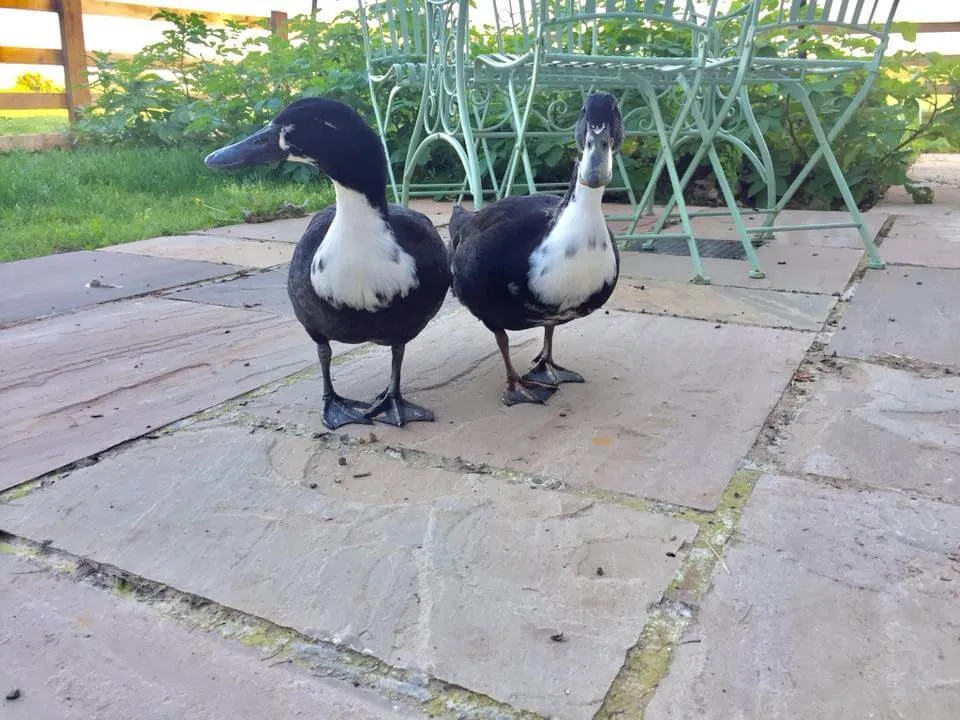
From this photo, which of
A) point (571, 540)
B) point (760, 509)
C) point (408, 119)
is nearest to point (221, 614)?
point (571, 540)

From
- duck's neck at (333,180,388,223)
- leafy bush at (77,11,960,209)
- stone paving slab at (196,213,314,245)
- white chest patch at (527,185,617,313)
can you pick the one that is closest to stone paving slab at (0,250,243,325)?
stone paving slab at (196,213,314,245)

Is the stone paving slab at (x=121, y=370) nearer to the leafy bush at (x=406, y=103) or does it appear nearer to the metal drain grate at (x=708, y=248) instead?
the metal drain grate at (x=708, y=248)

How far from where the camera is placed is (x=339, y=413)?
2.35 metres

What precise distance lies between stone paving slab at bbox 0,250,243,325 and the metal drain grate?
2.19 metres

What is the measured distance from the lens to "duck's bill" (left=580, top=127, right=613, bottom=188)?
2283 mm

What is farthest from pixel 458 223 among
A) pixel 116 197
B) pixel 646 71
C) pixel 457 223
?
pixel 116 197

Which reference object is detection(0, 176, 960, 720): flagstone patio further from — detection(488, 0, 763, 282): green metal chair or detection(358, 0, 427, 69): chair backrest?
detection(358, 0, 427, 69): chair backrest

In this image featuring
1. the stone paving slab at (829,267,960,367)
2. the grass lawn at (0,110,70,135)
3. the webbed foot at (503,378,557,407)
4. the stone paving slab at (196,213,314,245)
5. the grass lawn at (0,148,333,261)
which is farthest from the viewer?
the grass lawn at (0,110,70,135)

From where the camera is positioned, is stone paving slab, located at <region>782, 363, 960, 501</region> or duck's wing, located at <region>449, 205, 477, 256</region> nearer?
stone paving slab, located at <region>782, 363, 960, 501</region>

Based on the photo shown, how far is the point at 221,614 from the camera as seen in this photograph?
4.96ft

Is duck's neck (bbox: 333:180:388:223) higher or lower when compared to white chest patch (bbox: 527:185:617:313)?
higher

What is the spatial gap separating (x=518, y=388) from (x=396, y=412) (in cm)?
38

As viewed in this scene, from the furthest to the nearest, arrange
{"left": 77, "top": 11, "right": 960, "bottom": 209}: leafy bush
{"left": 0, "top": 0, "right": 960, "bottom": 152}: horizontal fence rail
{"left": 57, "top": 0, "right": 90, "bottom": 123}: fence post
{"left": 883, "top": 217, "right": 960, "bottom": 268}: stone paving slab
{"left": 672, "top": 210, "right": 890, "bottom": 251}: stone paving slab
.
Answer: {"left": 57, "top": 0, "right": 90, "bottom": 123}: fence post < {"left": 0, "top": 0, "right": 960, "bottom": 152}: horizontal fence rail < {"left": 77, "top": 11, "right": 960, "bottom": 209}: leafy bush < {"left": 672, "top": 210, "right": 890, "bottom": 251}: stone paving slab < {"left": 883, "top": 217, "right": 960, "bottom": 268}: stone paving slab

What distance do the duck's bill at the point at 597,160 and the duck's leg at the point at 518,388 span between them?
522 millimetres
